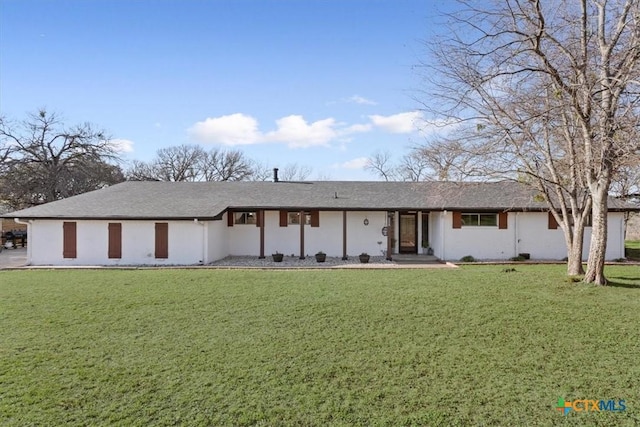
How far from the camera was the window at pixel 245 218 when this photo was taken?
16.9m

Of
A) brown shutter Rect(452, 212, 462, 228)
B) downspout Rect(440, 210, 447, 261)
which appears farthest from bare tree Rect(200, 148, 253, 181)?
brown shutter Rect(452, 212, 462, 228)

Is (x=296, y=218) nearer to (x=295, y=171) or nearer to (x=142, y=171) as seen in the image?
(x=295, y=171)

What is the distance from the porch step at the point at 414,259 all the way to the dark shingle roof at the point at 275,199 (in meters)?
2.16

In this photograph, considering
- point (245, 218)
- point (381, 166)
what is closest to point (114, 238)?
point (245, 218)

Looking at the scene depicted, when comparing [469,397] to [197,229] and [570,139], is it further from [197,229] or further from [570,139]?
[197,229]

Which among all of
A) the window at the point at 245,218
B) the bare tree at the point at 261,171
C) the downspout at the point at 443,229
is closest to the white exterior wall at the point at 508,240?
the downspout at the point at 443,229

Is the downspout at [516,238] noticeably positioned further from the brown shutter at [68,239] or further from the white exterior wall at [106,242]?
the brown shutter at [68,239]

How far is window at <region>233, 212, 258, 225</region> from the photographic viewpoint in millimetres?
16859

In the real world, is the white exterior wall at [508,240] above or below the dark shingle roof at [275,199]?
below

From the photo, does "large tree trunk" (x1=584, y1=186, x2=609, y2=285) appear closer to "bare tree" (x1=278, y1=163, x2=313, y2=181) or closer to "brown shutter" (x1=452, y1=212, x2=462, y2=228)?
"brown shutter" (x1=452, y1=212, x2=462, y2=228)

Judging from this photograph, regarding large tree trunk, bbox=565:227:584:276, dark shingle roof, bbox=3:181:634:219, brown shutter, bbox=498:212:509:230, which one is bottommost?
large tree trunk, bbox=565:227:584:276

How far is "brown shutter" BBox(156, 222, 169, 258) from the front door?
10169mm

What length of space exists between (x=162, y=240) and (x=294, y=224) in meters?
5.55

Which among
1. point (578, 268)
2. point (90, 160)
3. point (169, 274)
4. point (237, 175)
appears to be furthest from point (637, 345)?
point (237, 175)
